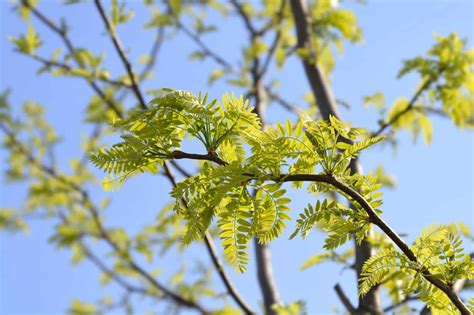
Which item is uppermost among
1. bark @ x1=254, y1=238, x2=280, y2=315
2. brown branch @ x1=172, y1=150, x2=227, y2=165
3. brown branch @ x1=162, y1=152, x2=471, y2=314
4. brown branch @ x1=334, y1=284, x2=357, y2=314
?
bark @ x1=254, y1=238, x2=280, y2=315

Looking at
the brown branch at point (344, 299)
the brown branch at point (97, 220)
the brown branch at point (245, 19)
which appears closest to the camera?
the brown branch at point (344, 299)

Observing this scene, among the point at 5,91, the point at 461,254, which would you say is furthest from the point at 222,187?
the point at 5,91

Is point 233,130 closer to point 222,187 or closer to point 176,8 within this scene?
point 222,187

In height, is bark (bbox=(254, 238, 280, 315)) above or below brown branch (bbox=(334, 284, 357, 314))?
above

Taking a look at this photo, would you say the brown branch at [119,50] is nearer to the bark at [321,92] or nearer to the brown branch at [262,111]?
the brown branch at [262,111]

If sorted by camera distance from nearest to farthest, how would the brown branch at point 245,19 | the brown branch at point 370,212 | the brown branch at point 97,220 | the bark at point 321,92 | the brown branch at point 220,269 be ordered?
the brown branch at point 370,212 < the brown branch at point 220,269 < the bark at point 321,92 < the brown branch at point 97,220 < the brown branch at point 245,19

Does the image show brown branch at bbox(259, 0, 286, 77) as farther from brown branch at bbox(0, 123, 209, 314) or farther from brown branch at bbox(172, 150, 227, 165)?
brown branch at bbox(172, 150, 227, 165)

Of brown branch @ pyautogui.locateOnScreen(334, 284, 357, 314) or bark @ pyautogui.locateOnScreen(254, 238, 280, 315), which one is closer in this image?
brown branch @ pyautogui.locateOnScreen(334, 284, 357, 314)

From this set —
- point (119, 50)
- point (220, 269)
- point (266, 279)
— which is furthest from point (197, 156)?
point (266, 279)

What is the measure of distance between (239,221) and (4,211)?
18.6ft

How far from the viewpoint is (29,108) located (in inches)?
257

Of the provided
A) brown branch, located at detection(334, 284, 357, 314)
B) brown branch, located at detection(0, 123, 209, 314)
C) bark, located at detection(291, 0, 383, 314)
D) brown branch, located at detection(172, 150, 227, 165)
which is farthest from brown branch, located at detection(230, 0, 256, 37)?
brown branch, located at detection(172, 150, 227, 165)

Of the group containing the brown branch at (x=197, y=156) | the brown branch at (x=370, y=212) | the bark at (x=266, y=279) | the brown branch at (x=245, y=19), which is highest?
the brown branch at (x=245, y=19)

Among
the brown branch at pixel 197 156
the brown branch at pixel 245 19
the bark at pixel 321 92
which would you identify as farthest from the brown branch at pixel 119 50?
the brown branch at pixel 245 19
